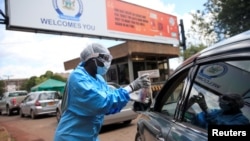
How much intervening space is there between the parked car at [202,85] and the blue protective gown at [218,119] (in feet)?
0.09

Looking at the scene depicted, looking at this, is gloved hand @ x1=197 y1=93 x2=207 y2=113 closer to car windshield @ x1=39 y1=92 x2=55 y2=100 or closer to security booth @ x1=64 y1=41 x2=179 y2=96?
security booth @ x1=64 y1=41 x2=179 y2=96

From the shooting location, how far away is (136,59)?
17672 millimetres

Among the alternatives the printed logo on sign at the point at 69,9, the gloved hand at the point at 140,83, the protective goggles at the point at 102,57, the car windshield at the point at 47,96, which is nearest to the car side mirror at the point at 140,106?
the gloved hand at the point at 140,83

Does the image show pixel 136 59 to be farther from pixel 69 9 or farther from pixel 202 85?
pixel 202 85

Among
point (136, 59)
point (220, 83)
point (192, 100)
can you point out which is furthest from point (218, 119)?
point (136, 59)

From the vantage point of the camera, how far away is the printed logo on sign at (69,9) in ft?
44.6

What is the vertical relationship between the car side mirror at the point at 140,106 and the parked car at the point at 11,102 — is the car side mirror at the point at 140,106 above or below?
above

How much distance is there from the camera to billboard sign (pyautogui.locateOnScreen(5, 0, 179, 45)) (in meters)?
12.2

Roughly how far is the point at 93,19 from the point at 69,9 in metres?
1.60

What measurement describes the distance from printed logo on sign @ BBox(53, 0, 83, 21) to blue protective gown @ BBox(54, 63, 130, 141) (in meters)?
11.6

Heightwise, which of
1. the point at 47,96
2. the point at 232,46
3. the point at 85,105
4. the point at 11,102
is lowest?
the point at 11,102

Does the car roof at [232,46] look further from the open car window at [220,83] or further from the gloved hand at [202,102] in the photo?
the gloved hand at [202,102]

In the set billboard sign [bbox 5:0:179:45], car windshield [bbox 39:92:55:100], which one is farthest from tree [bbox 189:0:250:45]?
car windshield [bbox 39:92:55:100]

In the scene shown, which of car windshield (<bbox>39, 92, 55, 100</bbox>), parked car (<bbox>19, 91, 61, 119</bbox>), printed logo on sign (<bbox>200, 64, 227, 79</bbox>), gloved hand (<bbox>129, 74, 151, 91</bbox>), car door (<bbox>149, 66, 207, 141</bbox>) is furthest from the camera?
car windshield (<bbox>39, 92, 55, 100</bbox>)
